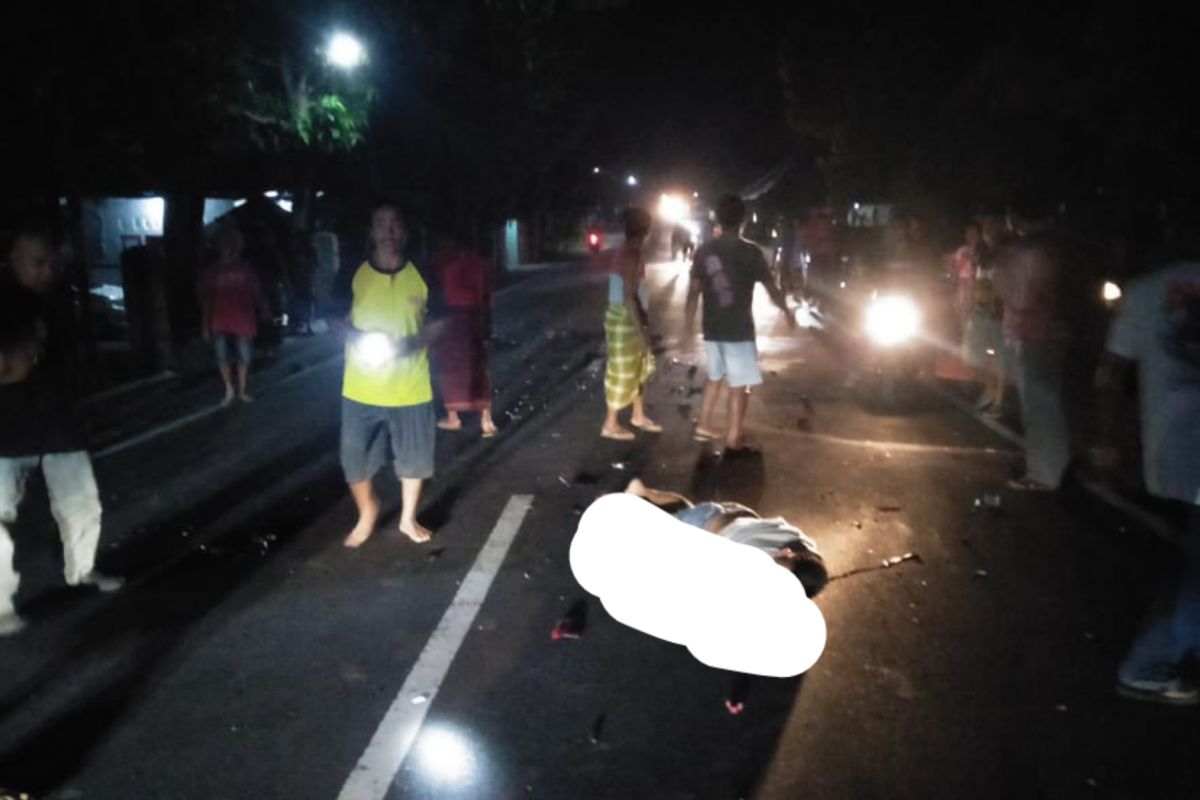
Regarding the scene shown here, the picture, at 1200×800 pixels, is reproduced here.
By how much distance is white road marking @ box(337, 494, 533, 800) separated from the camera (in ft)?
14.8

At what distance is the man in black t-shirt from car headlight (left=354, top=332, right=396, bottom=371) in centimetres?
367

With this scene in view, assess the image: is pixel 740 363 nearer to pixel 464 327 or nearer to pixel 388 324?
pixel 464 327

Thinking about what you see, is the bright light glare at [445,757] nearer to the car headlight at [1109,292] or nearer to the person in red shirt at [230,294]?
the person in red shirt at [230,294]

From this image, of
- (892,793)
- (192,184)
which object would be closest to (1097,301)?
(192,184)

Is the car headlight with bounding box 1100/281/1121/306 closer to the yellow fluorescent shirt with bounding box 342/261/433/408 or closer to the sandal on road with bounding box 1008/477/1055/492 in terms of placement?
the sandal on road with bounding box 1008/477/1055/492

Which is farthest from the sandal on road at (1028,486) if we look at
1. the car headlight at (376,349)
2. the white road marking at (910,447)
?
the car headlight at (376,349)

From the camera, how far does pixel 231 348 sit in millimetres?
12688

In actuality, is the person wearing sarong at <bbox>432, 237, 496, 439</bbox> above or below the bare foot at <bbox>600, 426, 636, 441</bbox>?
above

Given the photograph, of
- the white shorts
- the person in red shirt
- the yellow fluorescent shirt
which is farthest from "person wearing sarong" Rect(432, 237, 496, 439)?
the yellow fluorescent shirt

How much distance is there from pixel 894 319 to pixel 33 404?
980 cm

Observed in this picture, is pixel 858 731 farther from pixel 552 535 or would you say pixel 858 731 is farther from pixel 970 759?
pixel 552 535

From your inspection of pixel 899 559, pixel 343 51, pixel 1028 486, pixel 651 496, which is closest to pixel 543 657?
pixel 651 496

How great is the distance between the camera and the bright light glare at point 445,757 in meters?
4.53

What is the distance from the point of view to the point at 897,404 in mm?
12375
